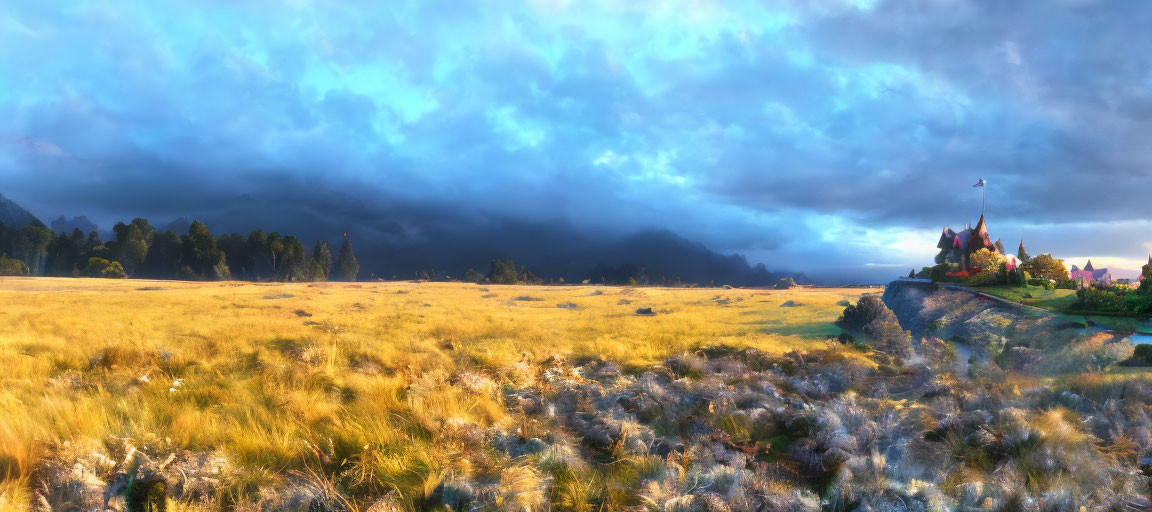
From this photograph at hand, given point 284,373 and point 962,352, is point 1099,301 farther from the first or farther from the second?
point 284,373

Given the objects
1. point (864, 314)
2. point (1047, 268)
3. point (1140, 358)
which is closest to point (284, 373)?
point (1140, 358)

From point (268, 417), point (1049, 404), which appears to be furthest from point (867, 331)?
point (268, 417)

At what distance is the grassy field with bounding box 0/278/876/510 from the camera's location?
5.46 m

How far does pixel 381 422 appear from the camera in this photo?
21.5ft

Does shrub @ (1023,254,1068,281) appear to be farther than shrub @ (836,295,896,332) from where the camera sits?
Answer: No

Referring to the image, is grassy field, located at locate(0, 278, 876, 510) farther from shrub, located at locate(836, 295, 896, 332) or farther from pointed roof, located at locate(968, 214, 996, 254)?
pointed roof, located at locate(968, 214, 996, 254)

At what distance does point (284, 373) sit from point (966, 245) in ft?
71.1

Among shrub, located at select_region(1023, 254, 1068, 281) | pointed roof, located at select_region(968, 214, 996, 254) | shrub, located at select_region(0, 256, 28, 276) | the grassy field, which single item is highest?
pointed roof, located at select_region(968, 214, 996, 254)

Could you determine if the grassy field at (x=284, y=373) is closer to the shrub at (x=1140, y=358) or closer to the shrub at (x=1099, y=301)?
the shrub at (x=1140, y=358)

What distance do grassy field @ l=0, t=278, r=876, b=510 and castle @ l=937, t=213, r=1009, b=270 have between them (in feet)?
17.0

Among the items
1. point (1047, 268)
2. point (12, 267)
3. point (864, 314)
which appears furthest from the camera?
point (12, 267)

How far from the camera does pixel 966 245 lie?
1727cm

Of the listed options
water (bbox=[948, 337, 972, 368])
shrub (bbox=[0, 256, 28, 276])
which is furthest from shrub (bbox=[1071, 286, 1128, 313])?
shrub (bbox=[0, 256, 28, 276])

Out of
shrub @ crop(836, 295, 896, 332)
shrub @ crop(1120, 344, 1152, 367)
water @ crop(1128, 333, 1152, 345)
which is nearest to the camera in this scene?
shrub @ crop(1120, 344, 1152, 367)
